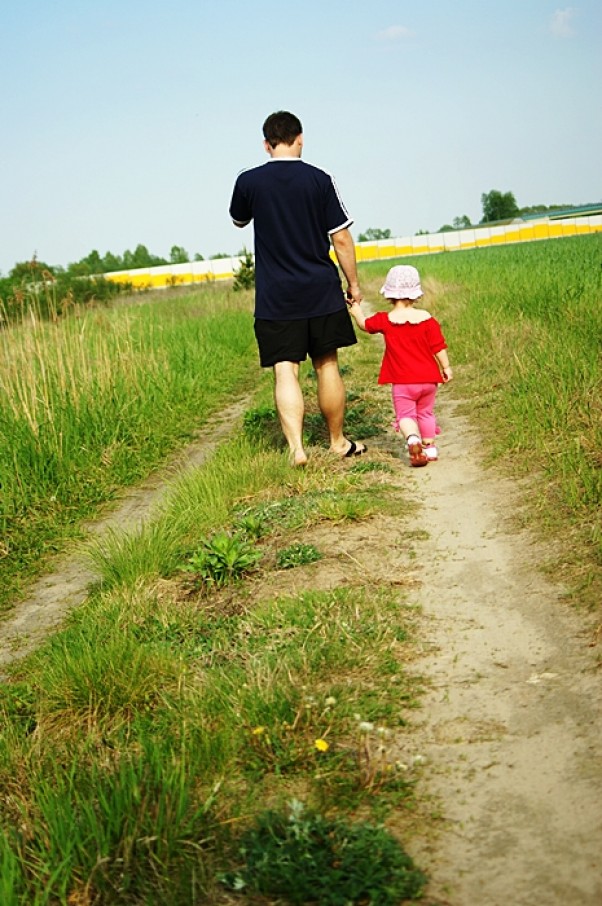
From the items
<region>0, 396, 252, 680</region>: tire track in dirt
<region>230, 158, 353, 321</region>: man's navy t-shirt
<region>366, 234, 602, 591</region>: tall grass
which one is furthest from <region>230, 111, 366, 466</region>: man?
<region>366, 234, 602, 591</region>: tall grass

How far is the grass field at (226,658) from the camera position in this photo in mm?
2740

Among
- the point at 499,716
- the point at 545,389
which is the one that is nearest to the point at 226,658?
the point at 499,716

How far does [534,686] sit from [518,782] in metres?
0.64

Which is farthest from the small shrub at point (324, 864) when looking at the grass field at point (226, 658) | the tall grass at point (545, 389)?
the tall grass at point (545, 389)

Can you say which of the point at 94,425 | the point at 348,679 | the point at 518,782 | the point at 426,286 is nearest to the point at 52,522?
the point at 94,425

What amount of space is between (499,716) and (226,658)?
45.5 inches

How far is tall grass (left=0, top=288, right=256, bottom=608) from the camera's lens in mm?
7285

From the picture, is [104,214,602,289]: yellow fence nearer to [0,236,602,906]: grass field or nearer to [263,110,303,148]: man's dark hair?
[0,236,602,906]: grass field

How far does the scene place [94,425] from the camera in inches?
346

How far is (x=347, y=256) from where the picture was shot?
277 inches

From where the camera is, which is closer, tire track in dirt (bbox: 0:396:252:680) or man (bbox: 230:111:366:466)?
tire track in dirt (bbox: 0:396:252:680)

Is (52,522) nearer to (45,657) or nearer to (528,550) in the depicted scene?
(45,657)

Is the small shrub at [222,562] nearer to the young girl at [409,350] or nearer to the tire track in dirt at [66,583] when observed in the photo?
the tire track in dirt at [66,583]

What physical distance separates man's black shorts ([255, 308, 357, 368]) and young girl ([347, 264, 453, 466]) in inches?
5.2
